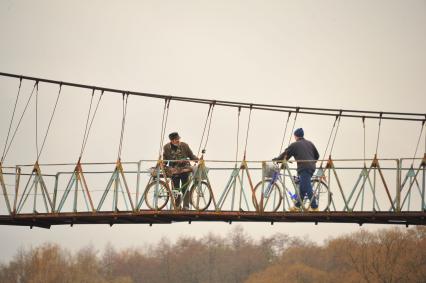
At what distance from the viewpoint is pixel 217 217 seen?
1043 inches

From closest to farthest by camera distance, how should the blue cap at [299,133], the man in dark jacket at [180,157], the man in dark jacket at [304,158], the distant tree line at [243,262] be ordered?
the blue cap at [299,133]
the man in dark jacket at [304,158]
the man in dark jacket at [180,157]
the distant tree line at [243,262]

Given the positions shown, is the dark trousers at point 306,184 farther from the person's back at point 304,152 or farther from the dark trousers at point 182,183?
the dark trousers at point 182,183

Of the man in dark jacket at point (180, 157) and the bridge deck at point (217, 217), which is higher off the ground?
the man in dark jacket at point (180, 157)

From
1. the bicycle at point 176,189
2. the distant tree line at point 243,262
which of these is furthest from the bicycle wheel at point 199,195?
the distant tree line at point 243,262

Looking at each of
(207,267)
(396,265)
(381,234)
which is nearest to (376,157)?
(396,265)

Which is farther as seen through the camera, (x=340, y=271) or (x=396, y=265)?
(x=340, y=271)

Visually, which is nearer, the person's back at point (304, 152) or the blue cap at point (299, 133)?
the blue cap at point (299, 133)

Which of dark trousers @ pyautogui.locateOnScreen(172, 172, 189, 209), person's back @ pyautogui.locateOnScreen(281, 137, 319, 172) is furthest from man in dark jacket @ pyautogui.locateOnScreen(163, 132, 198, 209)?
person's back @ pyautogui.locateOnScreen(281, 137, 319, 172)

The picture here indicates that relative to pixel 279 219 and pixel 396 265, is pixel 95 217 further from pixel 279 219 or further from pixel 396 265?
pixel 396 265

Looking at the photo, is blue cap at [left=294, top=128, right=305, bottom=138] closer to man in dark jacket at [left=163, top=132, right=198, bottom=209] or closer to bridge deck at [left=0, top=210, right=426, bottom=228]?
bridge deck at [left=0, top=210, right=426, bottom=228]

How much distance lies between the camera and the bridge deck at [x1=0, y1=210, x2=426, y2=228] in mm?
25672

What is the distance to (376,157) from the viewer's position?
2597 cm

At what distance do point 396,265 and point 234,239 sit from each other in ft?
168

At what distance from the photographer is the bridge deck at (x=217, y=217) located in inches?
1011
